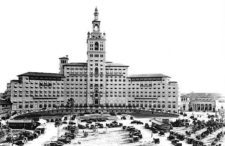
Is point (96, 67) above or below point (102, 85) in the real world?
above

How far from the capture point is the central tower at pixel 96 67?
12519 cm

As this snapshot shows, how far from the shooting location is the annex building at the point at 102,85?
12425cm

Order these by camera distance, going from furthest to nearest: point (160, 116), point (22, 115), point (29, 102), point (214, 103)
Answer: point (214, 103)
point (29, 102)
point (160, 116)
point (22, 115)

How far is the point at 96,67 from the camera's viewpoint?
4963 inches

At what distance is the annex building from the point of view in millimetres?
124250

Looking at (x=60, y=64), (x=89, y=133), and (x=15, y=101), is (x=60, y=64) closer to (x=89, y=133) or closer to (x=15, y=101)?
(x=15, y=101)

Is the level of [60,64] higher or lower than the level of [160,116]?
higher

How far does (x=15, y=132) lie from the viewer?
7456cm

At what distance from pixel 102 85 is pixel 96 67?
7384mm

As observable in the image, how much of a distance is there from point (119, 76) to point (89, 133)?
5585cm

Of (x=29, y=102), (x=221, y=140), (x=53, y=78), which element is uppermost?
(x=53, y=78)

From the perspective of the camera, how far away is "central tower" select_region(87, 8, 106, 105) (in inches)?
4929

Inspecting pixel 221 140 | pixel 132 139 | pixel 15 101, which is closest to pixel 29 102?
pixel 15 101

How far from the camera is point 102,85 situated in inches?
4961
